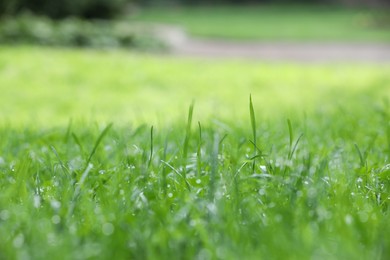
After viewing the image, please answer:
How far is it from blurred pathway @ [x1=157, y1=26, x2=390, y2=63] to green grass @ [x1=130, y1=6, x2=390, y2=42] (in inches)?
78.2

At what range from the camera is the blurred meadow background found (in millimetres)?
1658

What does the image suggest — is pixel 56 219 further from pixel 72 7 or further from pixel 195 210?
pixel 72 7

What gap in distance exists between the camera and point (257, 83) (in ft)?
30.1

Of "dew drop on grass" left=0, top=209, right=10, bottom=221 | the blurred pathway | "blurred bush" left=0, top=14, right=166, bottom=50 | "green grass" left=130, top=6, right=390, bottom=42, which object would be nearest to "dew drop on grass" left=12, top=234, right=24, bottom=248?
"dew drop on grass" left=0, top=209, right=10, bottom=221

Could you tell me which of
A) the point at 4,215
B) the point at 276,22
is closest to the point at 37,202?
the point at 4,215

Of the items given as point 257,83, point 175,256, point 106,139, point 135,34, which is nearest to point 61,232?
point 175,256

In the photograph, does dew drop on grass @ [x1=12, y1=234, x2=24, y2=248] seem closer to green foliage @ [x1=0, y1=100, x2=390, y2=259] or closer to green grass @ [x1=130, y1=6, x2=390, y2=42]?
green foliage @ [x1=0, y1=100, x2=390, y2=259]

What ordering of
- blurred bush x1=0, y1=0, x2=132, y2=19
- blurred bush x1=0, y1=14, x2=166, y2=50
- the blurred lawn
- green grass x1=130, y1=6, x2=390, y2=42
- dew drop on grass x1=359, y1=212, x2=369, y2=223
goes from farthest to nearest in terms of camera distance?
green grass x1=130, y1=6, x2=390, y2=42 < blurred bush x1=0, y1=0, x2=132, y2=19 < blurred bush x1=0, y1=14, x2=166, y2=50 < the blurred lawn < dew drop on grass x1=359, y1=212, x2=369, y2=223

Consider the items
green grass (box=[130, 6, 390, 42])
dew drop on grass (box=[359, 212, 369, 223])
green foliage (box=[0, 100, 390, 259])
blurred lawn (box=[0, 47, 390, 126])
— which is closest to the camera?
green foliage (box=[0, 100, 390, 259])

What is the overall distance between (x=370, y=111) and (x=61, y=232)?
14.7 ft

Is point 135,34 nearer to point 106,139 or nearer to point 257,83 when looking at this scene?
point 257,83

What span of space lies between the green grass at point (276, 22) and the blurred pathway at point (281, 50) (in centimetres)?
199

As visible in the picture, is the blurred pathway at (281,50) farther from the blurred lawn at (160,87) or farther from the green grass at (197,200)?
the green grass at (197,200)

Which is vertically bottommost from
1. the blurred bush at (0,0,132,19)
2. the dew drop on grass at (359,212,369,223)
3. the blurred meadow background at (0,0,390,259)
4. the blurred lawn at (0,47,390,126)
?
the blurred bush at (0,0,132,19)
